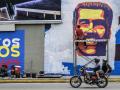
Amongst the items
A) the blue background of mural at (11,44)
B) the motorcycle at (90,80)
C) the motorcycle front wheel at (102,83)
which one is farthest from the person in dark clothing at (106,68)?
the motorcycle front wheel at (102,83)

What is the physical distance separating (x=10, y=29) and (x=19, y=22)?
29.3 inches

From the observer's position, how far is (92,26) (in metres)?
32.6

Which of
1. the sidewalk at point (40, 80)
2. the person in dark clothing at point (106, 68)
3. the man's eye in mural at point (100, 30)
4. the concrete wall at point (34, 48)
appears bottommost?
the sidewalk at point (40, 80)

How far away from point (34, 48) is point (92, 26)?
3.99m

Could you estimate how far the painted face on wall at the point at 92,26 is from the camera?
3256 centimetres

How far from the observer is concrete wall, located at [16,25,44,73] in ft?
108

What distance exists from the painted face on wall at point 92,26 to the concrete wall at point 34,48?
7.89 feet

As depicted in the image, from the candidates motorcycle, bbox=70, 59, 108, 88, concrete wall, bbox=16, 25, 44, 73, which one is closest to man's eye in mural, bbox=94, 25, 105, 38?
concrete wall, bbox=16, 25, 44, 73

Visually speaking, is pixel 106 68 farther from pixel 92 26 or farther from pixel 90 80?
pixel 90 80

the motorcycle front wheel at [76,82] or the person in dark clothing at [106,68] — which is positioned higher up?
the person in dark clothing at [106,68]

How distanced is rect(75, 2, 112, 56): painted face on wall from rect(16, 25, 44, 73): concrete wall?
2405mm

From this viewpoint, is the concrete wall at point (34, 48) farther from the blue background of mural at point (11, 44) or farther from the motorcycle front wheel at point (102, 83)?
the motorcycle front wheel at point (102, 83)

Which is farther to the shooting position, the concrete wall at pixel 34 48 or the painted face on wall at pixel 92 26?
the concrete wall at pixel 34 48

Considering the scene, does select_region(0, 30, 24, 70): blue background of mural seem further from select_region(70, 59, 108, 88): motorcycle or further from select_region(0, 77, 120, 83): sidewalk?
select_region(70, 59, 108, 88): motorcycle
